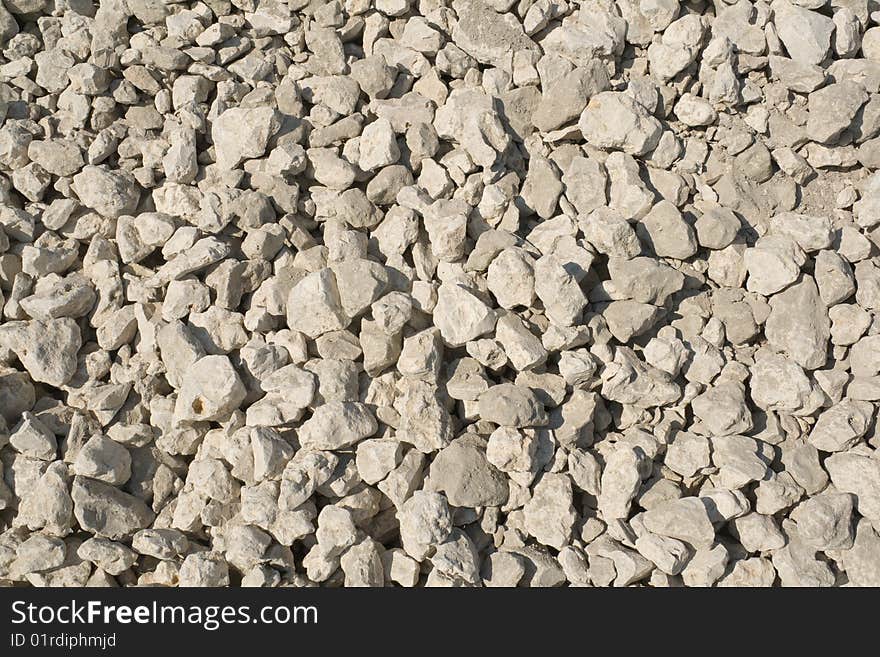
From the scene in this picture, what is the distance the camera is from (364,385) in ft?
7.13

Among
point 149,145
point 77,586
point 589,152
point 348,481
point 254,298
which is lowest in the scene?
point 77,586

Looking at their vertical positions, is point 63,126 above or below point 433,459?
above

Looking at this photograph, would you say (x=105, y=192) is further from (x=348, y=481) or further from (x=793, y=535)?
(x=793, y=535)

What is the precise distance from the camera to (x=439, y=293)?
2211 mm

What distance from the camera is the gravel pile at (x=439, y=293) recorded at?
201 cm

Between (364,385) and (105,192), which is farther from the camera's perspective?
(105,192)

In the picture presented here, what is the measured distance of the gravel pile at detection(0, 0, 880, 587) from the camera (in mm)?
2012

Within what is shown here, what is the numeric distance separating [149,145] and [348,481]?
1291 millimetres

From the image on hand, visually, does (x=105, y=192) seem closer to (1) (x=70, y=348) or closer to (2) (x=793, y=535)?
(1) (x=70, y=348)

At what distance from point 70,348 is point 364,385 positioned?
0.84 metres

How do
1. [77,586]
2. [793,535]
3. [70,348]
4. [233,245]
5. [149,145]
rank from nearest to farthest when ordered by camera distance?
[77,586] < [793,535] < [70,348] < [233,245] < [149,145]

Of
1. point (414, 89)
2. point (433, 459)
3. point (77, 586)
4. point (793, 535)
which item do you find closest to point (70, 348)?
point (77, 586)

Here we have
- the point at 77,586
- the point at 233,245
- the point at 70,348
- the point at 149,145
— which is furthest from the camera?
the point at 149,145

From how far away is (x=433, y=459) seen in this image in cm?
210
